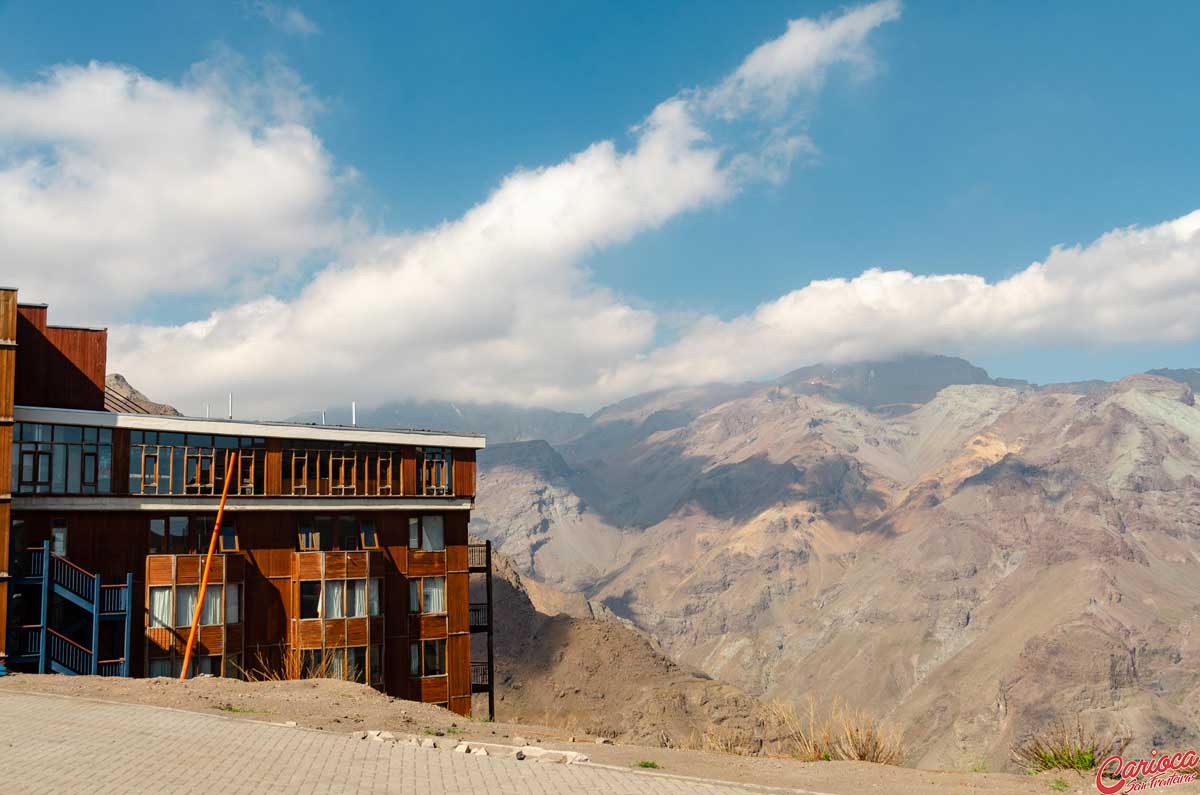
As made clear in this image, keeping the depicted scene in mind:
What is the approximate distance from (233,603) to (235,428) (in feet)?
23.1

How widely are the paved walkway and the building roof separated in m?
15.1

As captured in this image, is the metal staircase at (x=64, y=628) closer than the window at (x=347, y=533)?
Yes

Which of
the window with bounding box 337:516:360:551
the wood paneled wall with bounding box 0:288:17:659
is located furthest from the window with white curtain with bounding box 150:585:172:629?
the window with bounding box 337:516:360:551

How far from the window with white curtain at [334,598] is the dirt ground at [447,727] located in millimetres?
7562

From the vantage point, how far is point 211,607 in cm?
3462

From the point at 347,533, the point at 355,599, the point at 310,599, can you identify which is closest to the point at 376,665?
the point at 355,599

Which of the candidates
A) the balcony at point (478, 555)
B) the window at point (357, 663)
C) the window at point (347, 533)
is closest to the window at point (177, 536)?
the window at point (347, 533)

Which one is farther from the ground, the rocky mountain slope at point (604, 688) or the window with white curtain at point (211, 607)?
the window with white curtain at point (211, 607)

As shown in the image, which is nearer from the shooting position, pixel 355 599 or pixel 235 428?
pixel 235 428

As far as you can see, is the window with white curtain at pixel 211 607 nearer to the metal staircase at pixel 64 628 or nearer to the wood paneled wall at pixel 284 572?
the wood paneled wall at pixel 284 572

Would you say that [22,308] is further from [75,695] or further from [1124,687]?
[1124,687]

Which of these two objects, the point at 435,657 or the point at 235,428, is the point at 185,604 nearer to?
the point at 235,428

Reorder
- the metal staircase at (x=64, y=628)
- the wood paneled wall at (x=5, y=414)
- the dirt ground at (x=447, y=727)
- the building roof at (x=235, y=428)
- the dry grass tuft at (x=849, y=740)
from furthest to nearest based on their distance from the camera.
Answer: the building roof at (x=235, y=428) < the metal staircase at (x=64, y=628) < the wood paneled wall at (x=5, y=414) < the dry grass tuft at (x=849, y=740) < the dirt ground at (x=447, y=727)

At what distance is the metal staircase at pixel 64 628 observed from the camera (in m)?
30.4
